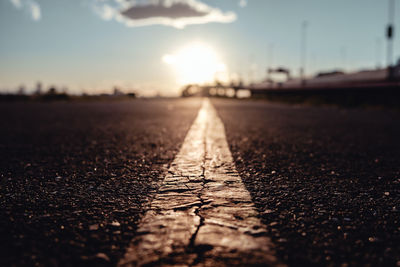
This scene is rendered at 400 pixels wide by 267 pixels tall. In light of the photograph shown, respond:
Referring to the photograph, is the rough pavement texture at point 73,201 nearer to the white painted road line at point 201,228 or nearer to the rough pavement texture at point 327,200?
the white painted road line at point 201,228

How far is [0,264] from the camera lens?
4.06ft

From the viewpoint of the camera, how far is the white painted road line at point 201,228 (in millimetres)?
1250

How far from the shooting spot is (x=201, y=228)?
4.97ft

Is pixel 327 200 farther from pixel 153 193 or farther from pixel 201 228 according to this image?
pixel 153 193

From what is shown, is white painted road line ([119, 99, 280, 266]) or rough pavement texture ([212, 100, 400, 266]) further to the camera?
rough pavement texture ([212, 100, 400, 266])

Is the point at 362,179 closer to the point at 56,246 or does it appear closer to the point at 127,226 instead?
the point at 127,226

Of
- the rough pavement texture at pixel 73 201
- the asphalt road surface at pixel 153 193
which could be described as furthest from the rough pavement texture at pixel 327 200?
the rough pavement texture at pixel 73 201

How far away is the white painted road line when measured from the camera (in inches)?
49.2

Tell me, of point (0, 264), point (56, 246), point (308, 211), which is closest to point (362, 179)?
point (308, 211)

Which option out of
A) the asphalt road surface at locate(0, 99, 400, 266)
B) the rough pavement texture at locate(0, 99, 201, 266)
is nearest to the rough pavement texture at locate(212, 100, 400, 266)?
the asphalt road surface at locate(0, 99, 400, 266)

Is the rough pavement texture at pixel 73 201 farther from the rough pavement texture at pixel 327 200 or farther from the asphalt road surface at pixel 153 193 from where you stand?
the rough pavement texture at pixel 327 200

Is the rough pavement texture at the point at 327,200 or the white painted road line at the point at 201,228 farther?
the rough pavement texture at the point at 327,200

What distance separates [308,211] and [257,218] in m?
0.34

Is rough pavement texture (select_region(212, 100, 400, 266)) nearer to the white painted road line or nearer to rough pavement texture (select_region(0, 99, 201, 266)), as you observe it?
the white painted road line
